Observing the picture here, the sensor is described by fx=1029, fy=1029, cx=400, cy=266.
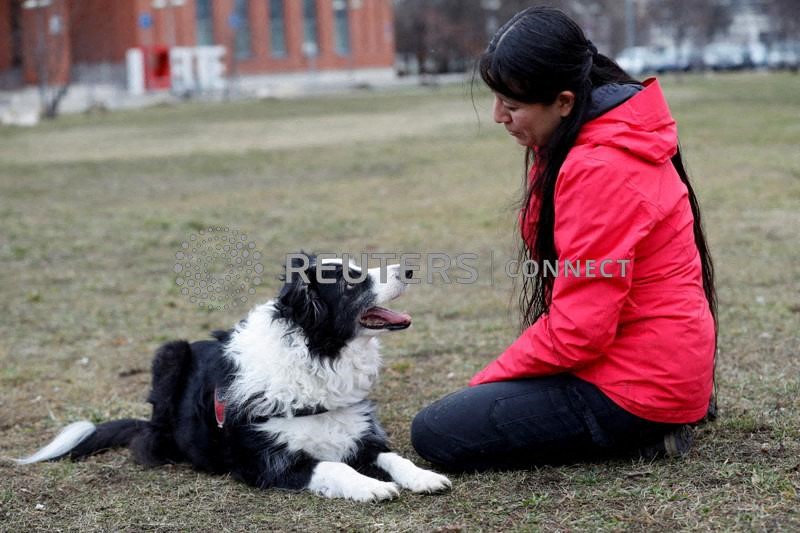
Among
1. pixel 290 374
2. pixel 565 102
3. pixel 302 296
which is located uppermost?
pixel 565 102

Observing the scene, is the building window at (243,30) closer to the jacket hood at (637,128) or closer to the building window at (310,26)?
the building window at (310,26)

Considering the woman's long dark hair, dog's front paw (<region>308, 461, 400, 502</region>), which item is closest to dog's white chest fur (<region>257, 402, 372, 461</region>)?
dog's front paw (<region>308, 461, 400, 502</region>)

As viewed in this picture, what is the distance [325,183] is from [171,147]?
29.8ft

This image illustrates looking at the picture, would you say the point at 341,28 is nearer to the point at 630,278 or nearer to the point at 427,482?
the point at 427,482

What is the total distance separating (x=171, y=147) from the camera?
960 inches

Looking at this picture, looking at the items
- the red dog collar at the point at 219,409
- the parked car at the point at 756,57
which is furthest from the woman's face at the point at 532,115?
the parked car at the point at 756,57

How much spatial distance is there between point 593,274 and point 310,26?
3201 inches

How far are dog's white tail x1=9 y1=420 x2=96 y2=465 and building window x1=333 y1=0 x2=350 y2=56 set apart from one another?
8125 cm

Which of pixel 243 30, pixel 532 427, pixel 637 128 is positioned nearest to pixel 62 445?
pixel 532 427

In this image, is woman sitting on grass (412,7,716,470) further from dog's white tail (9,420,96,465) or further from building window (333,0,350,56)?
building window (333,0,350,56)

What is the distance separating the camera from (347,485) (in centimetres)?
412

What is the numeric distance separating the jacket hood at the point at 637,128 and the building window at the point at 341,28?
269 feet

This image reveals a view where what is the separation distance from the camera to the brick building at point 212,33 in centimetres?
6234

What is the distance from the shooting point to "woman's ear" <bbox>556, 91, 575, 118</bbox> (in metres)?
3.91
